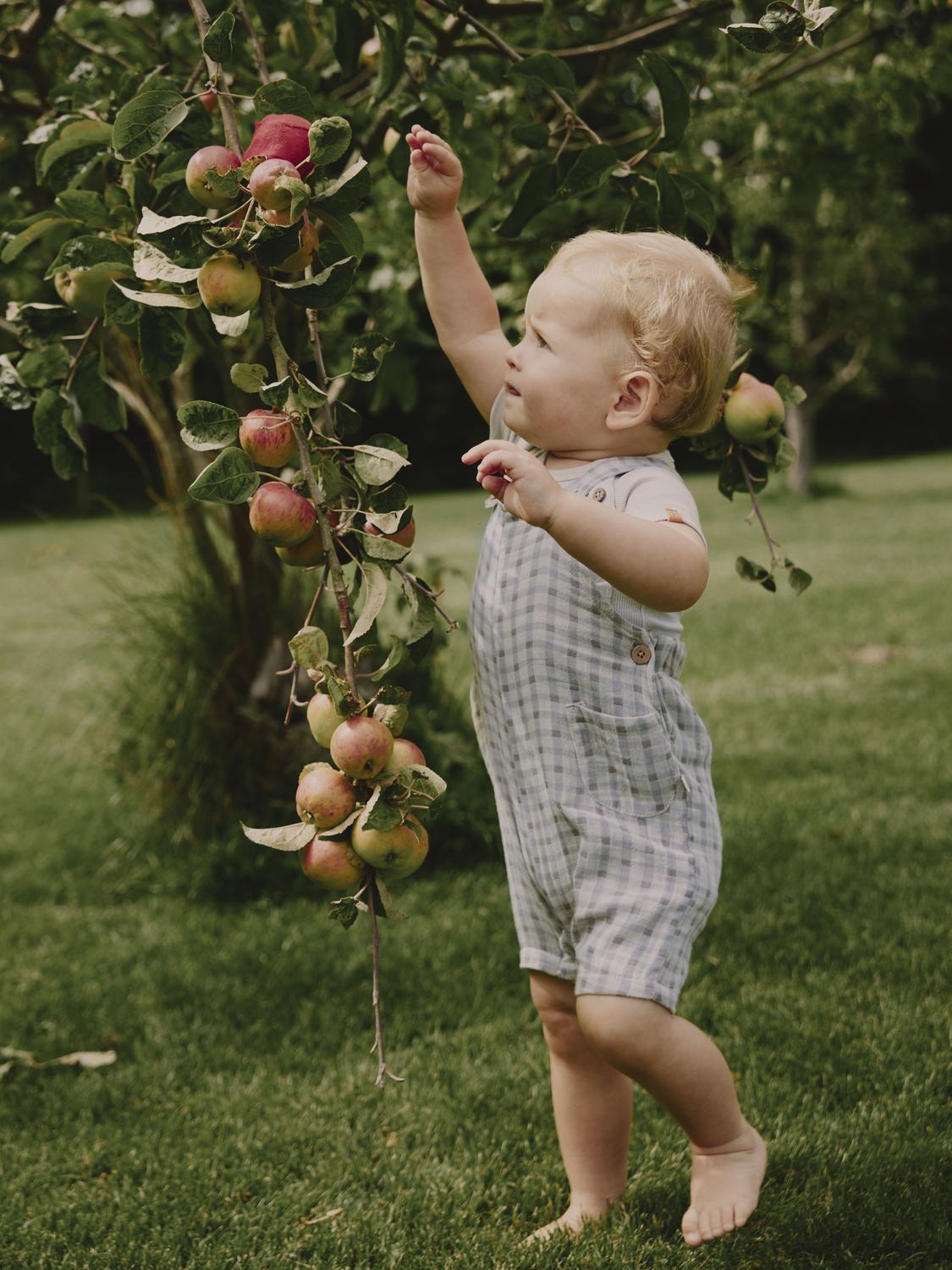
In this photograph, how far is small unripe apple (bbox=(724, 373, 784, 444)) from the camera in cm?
185

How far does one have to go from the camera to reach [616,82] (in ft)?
10.5

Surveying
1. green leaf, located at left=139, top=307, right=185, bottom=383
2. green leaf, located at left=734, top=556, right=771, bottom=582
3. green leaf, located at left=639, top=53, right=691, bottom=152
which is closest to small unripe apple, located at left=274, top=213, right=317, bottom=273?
green leaf, located at left=139, top=307, right=185, bottom=383

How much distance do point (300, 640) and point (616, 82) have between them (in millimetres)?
2396

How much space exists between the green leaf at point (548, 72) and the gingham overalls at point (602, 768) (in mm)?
566

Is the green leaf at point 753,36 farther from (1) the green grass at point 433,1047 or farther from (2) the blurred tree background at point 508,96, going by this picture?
(1) the green grass at point 433,1047

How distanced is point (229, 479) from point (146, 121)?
430 millimetres

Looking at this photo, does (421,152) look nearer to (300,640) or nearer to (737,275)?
(737,275)

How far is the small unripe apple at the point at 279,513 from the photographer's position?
1334 millimetres

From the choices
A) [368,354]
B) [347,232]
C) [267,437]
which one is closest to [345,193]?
[347,232]

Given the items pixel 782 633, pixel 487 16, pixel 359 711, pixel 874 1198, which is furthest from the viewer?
pixel 782 633

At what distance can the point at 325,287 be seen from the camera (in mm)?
1342

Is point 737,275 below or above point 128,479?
above

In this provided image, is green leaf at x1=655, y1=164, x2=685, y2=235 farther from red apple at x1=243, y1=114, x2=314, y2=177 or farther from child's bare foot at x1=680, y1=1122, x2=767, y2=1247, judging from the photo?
child's bare foot at x1=680, y1=1122, x2=767, y2=1247

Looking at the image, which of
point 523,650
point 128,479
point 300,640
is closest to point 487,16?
point 523,650
